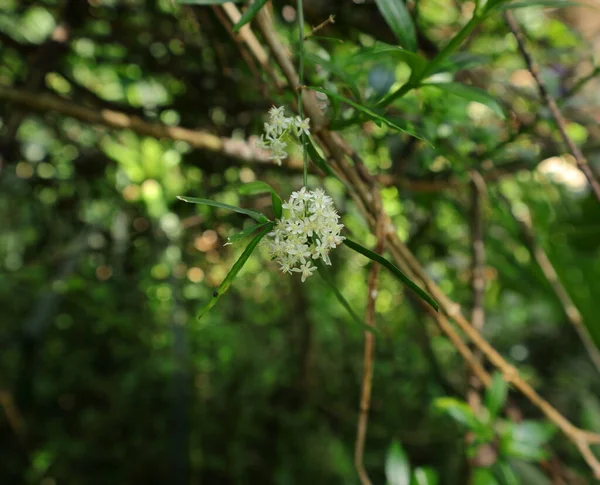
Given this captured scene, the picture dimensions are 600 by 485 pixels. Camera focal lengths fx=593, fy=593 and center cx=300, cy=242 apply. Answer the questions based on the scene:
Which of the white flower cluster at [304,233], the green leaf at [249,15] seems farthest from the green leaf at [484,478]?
the green leaf at [249,15]

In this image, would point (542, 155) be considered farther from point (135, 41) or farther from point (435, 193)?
point (135, 41)

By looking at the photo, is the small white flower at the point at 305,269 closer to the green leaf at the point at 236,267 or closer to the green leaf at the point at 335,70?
the green leaf at the point at 236,267

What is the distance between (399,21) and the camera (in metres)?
0.47

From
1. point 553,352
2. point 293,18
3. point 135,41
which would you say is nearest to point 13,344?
point 135,41

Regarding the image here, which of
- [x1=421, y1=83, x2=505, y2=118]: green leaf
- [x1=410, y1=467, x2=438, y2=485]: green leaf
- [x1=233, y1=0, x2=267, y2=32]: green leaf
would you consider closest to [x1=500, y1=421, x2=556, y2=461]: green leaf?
[x1=410, y1=467, x2=438, y2=485]: green leaf

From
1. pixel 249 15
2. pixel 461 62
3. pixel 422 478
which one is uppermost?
pixel 461 62

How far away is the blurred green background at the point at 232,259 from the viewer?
82 centimetres

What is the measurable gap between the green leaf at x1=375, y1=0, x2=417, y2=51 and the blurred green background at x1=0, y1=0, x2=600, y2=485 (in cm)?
11

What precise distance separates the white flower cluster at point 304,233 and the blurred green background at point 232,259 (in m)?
0.23

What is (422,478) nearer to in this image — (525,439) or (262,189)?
(525,439)

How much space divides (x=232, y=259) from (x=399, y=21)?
73 cm

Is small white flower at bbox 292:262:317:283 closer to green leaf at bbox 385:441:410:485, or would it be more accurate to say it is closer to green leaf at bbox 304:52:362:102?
green leaf at bbox 304:52:362:102

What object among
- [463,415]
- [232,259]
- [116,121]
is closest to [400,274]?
[463,415]

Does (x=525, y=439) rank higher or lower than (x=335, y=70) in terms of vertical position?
lower
